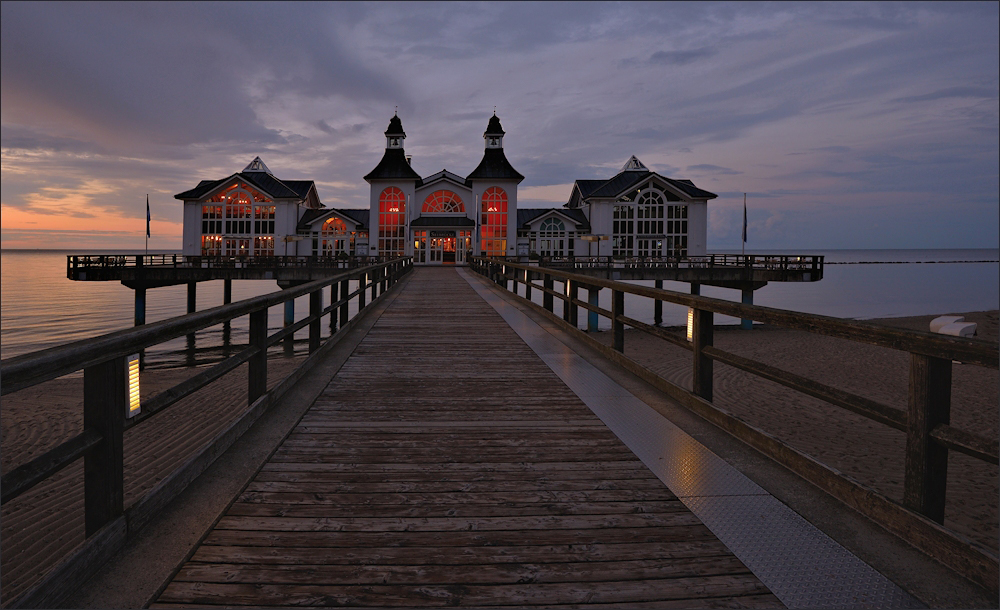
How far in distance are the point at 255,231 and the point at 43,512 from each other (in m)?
47.6

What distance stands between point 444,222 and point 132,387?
4584 centimetres

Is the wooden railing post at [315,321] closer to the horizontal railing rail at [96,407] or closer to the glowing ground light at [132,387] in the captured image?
the horizontal railing rail at [96,407]

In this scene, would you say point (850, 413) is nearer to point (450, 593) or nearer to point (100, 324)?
point (450, 593)

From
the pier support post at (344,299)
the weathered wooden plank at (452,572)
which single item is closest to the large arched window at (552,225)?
the pier support post at (344,299)

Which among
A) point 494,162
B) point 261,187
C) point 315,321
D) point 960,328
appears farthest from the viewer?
point 494,162

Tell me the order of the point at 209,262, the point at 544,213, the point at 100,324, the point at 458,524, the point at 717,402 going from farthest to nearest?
the point at 544,213 < the point at 209,262 < the point at 100,324 < the point at 717,402 < the point at 458,524

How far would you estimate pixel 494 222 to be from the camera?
48.8 metres

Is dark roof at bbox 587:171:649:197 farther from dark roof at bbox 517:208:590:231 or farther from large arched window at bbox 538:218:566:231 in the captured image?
large arched window at bbox 538:218:566:231

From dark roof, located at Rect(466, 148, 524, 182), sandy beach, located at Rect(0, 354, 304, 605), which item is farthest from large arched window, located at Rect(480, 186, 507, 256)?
sandy beach, located at Rect(0, 354, 304, 605)

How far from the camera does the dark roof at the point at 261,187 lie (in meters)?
49.2

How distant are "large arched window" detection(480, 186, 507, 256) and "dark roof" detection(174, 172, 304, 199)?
17073 mm

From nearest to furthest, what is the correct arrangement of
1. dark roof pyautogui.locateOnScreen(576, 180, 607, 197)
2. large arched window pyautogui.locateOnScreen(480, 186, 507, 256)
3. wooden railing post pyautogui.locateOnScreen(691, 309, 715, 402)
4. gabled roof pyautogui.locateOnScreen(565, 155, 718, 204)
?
wooden railing post pyautogui.locateOnScreen(691, 309, 715, 402) < large arched window pyautogui.locateOnScreen(480, 186, 507, 256) < gabled roof pyautogui.locateOnScreen(565, 155, 718, 204) < dark roof pyautogui.locateOnScreen(576, 180, 607, 197)

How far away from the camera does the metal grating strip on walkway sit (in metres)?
2.38

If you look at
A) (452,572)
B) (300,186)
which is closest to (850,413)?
(452,572)
